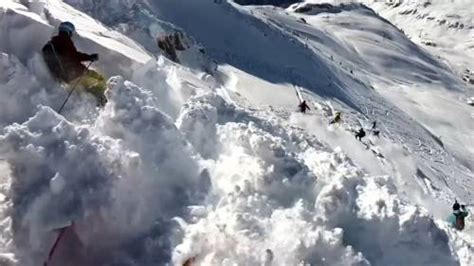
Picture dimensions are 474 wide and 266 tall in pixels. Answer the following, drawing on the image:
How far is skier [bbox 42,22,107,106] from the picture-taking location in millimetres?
9164

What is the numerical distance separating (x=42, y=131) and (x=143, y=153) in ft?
3.51

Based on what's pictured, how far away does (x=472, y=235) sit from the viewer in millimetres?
14102

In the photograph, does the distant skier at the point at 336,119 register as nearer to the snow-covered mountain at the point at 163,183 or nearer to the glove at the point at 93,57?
the snow-covered mountain at the point at 163,183

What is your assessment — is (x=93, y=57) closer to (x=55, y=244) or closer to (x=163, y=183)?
(x=163, y=183)

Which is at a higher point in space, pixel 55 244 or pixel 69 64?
pixel 69 64

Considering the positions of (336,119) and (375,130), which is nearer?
(336,119)

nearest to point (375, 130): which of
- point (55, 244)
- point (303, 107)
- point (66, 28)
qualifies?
point (303, 107)

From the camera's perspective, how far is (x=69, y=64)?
933cm

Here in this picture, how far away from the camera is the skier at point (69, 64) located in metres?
9.16

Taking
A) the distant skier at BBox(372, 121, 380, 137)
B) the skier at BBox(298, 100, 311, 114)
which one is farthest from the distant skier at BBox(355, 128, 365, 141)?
the distant skier at BBox(372, 121, 380, 137)

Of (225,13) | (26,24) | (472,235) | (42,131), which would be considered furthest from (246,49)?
(42,131)

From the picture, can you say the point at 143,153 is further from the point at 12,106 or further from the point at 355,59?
the point at 355,59

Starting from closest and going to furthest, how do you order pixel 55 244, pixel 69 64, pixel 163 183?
pixel 55 244 < pixel 163 183 < pixel 69 64

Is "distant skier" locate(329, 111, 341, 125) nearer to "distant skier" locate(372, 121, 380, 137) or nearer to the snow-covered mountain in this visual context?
"distant skier" locate(372, 121, 380, 137)
